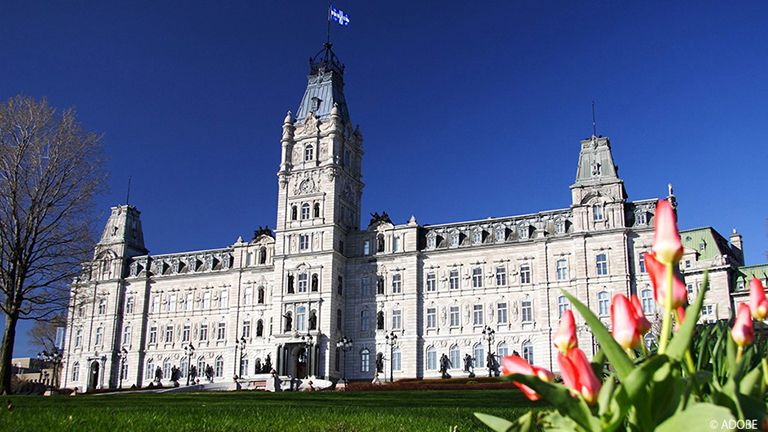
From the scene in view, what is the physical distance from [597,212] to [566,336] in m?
52.3

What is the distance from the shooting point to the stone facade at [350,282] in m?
53.0

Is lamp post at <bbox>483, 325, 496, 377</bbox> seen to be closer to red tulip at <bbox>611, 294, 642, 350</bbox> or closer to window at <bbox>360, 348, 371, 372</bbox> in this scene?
window at <bbox>360, 348, 371, 372</bbox>

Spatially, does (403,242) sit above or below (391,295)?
above

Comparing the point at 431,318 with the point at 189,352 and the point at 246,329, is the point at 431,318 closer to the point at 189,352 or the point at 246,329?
the point at 246,329

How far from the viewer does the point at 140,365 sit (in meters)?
68.1

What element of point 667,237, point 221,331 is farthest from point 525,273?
point 667,237

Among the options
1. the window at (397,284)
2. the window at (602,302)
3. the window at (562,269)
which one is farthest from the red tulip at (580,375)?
the window at (397,284)

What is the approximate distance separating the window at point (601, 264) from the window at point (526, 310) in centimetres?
601

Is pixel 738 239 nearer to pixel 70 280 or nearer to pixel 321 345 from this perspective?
pixel 321 345

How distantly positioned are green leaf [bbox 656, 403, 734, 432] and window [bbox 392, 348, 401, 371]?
55621 mm

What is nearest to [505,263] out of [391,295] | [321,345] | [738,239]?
[391,295]

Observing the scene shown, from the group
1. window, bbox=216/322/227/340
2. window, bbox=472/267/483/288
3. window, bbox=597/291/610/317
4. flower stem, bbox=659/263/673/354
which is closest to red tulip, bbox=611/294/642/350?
flower stem, bbox=659/263/673/354

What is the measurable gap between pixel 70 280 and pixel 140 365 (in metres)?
40.6

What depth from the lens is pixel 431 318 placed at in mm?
57844
